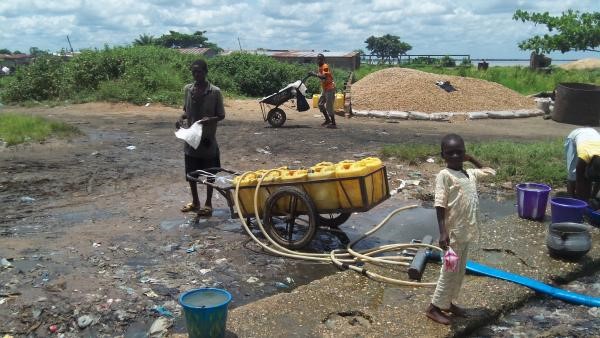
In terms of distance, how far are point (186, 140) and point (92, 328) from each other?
2.76 m

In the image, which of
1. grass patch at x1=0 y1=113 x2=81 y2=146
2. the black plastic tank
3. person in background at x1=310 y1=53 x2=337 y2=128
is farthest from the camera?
the black plastic tank

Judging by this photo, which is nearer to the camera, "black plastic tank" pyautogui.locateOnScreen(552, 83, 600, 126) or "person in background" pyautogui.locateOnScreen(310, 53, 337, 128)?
"person in background" pyautogui.locateOnScreen(310, 53, 337, 128)

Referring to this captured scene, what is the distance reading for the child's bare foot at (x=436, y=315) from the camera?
3.78 metres

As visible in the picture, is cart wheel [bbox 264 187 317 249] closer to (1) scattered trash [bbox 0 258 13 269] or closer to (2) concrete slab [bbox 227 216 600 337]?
(2) concrete slab [bbox 227 216 600 337]

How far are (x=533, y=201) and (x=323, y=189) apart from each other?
8.69ft

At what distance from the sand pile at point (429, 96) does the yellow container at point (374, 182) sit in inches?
475

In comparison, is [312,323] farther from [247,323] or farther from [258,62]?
[258,62]

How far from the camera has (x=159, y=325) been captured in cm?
386

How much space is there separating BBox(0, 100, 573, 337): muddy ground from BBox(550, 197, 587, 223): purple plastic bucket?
7.27ft

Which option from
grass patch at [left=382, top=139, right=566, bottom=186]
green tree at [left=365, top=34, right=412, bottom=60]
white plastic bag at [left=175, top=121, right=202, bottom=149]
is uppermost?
green tree at [left=365, top=34, right=412, bottom=60]

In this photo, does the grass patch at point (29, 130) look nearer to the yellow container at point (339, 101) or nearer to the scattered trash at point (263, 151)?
the scattered trash at point (263, 151)

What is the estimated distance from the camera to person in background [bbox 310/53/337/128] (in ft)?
42.9

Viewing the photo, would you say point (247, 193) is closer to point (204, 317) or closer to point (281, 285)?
point (281, 285)

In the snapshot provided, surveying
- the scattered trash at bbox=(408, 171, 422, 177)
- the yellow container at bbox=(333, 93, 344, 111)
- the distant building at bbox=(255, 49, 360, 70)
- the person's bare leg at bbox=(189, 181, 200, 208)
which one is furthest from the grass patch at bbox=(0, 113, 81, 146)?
the distant building at bbox=(255, 49, 360, 70)
